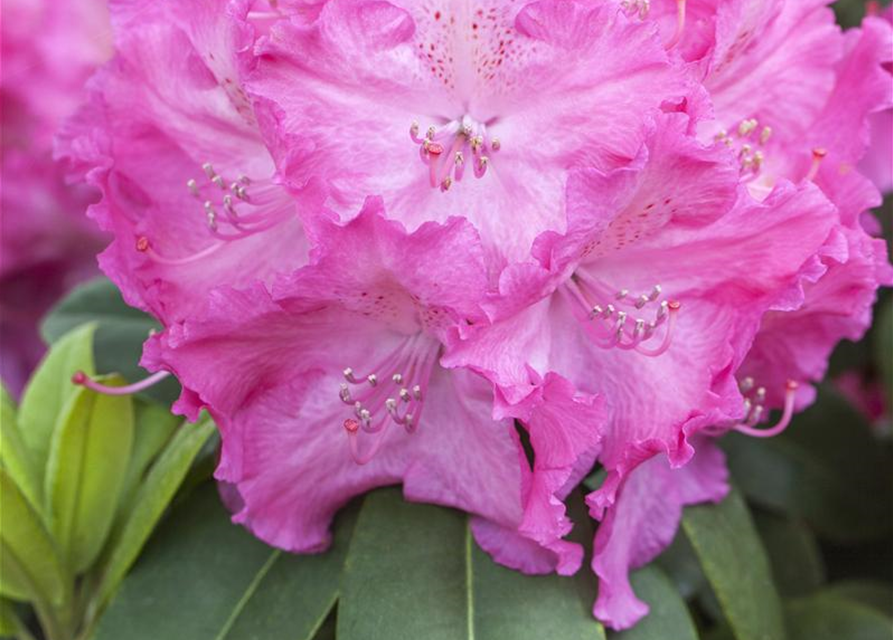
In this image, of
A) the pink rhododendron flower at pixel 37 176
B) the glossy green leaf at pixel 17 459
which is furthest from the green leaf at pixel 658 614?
the pink rhododendron flower at pixel 37 176

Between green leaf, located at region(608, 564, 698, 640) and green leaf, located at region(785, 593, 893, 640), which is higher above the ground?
green leaf, located at region(608, 564, 698, 640)

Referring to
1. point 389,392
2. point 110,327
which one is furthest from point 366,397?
point 110,327

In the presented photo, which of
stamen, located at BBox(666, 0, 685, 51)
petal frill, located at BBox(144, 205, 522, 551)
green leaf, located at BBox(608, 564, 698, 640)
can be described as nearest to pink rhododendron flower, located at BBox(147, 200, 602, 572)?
petal frill, located at BBox(144, 205, 522, 551)

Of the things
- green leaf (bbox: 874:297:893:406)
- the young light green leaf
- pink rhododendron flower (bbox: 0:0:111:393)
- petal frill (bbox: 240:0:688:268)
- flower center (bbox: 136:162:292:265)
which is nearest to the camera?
petal frill (bbox: 240:0:688:268)

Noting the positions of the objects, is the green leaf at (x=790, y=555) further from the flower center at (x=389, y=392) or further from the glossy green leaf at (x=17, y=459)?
the glossy green leaf at (x=17, y=459)

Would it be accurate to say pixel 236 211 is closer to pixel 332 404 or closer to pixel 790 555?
pixel 332 404

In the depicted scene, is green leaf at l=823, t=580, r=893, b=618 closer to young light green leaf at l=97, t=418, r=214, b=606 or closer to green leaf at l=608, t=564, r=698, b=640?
green leaf at l=608, t=564, r=698, b=640

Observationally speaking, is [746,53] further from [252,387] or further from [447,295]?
[252,387]
